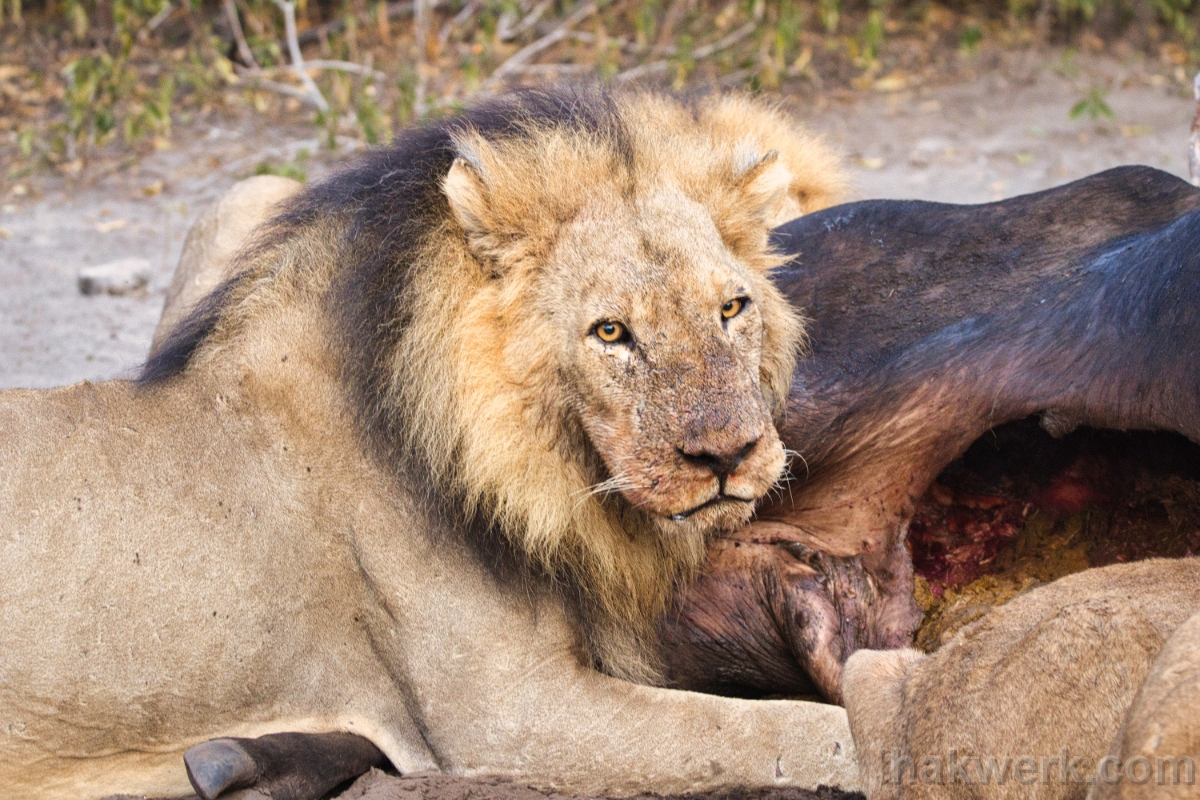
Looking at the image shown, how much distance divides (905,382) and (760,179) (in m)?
0.69

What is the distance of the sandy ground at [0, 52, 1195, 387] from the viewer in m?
6.67

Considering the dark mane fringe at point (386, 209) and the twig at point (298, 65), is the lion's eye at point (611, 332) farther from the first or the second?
the twig at point (298, 65)

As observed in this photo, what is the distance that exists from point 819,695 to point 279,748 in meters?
1.49

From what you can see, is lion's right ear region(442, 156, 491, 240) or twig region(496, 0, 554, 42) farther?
twig region(496, 0, 554, 42)

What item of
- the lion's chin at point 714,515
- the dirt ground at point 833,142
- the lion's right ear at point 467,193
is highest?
the lion's right ear at point 467,193

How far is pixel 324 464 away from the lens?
3.52 metres

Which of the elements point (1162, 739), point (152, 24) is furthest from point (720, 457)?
point (152, 24)

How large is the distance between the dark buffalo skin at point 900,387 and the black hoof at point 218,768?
15mm

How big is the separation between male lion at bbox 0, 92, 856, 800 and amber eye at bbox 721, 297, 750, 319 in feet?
0.07

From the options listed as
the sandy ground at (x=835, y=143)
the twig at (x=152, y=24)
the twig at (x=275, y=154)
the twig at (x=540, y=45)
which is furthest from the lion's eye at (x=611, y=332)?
the twig at (x=152, y=24)

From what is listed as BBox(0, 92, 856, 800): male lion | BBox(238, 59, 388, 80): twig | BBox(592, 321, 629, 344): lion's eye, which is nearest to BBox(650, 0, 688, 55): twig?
BBox(238, 59, 388, 80): twig

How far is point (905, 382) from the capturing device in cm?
361

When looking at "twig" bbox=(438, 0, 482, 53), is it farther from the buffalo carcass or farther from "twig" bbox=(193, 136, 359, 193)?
the buffalo carcass

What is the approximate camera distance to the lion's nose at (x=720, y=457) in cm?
304
